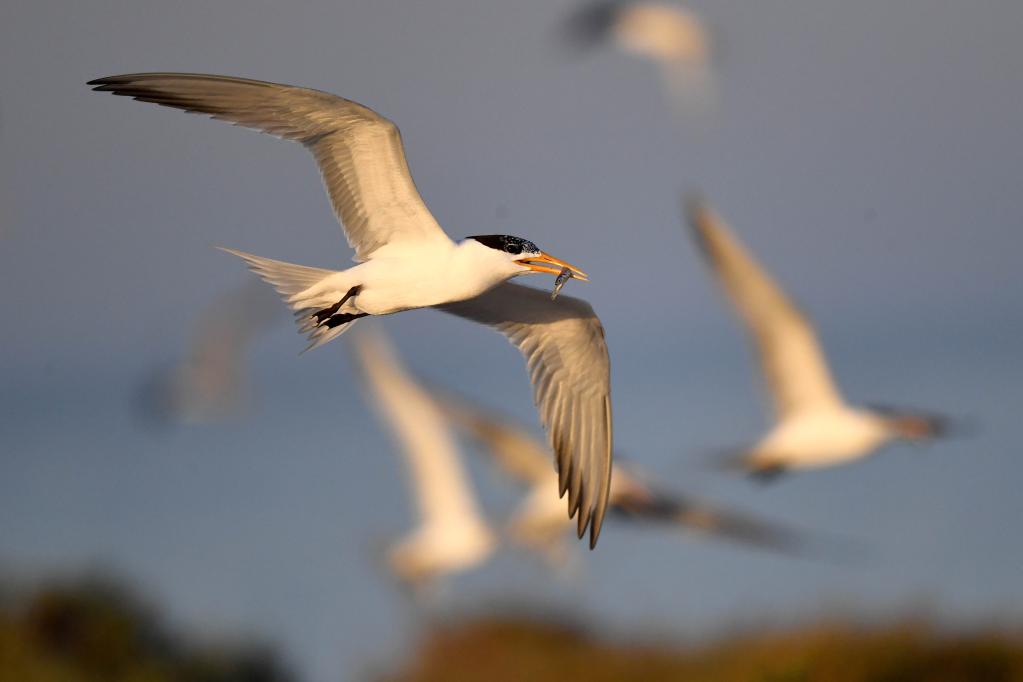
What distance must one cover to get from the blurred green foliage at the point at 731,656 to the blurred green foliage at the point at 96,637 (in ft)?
7.67

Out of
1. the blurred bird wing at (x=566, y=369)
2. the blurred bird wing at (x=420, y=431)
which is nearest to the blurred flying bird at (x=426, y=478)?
the blurred bird wing at (x=420, y=431)

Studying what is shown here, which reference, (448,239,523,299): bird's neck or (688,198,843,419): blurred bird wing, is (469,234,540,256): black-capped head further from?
(688,198,843,419): blurred bird wing

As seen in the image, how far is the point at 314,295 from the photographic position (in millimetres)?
5711

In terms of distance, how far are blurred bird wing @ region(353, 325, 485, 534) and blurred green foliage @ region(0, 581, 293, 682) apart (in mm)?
2583

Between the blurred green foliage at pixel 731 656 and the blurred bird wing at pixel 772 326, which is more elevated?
the blurred bird wing at pixel 772 326

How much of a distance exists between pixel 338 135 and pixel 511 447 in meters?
5.99

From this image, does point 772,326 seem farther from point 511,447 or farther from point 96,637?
point 96,637

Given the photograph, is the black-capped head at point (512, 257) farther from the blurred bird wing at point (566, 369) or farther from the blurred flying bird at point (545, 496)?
the blurred flying bird at point (545, 496)

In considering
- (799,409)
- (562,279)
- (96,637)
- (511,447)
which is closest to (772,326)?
(799,409)

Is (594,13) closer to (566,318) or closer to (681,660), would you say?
(681,660)

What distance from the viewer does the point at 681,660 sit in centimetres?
1291

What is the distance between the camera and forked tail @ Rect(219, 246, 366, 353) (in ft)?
18.6

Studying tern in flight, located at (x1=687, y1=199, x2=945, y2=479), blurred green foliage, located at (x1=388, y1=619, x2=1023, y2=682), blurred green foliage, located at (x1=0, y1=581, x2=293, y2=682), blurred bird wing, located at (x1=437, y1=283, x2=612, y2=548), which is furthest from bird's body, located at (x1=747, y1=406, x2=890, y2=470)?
blurred green foliage, located at (x1=0, y1=581, x2=293, y2=682)

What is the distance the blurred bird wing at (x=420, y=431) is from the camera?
1130 centimetres
